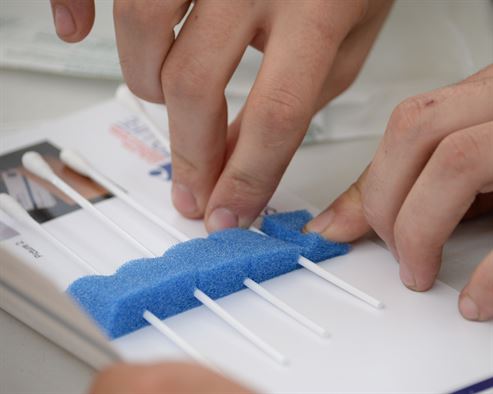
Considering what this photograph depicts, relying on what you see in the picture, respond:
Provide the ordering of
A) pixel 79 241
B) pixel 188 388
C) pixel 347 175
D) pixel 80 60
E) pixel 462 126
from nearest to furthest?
pixel 188 388 < pixel 462 126 < pixel 79 241 < pixel 347 175 < pixel 80 60

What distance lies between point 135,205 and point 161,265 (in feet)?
0.45

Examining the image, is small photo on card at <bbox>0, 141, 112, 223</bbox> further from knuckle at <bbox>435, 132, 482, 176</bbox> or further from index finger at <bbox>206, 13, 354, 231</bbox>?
knuckle at <bbox>435, 132, 482, 176</bbox>

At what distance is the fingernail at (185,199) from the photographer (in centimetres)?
67

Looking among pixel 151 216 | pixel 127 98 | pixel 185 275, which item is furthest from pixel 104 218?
pixel 127 98

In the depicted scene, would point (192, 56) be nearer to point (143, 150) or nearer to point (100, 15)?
point (143, 150)

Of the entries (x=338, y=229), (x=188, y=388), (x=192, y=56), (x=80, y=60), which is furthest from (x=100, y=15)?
(x=188, y=388)

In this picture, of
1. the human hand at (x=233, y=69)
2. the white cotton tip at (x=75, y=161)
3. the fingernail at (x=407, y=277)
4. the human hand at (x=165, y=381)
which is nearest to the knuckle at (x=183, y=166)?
the human hand at (x=233, y=69)

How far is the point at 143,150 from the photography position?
801 mm

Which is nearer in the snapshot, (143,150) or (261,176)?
(261,176)

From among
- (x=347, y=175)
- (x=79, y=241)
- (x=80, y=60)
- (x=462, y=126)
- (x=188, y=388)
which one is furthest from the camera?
(x=80, y=60)

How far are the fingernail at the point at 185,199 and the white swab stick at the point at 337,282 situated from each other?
0.13m

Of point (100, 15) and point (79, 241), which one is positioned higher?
point (100, 15)

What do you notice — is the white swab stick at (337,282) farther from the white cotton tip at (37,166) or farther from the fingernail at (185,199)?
the white cotton tip at (37,166)

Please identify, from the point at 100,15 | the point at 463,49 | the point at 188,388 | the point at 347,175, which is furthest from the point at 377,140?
the point at 188,388
